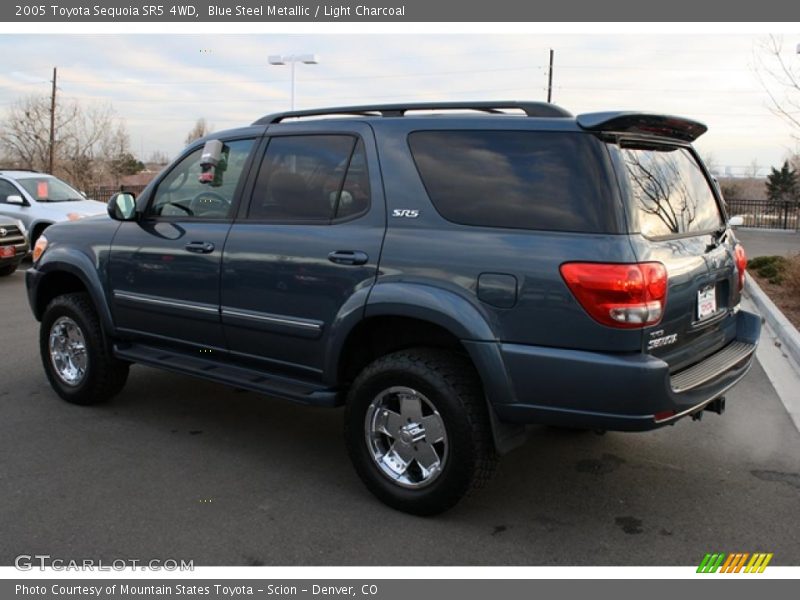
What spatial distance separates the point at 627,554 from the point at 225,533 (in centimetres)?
185

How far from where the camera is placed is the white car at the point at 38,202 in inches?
514

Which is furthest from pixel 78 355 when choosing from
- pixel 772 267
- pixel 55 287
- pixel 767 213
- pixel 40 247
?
pixel 767 213

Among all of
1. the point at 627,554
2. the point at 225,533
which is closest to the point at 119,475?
the point at 225,533

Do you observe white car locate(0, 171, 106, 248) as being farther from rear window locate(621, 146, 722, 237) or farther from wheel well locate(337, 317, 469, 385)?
rear window locate(621, 146, 722, 237)

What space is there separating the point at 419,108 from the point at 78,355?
10.5ft

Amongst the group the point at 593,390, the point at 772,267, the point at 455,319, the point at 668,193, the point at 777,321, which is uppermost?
the point at 668,193

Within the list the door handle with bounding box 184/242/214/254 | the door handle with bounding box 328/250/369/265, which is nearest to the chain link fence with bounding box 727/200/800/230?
the door handle with bounding box 184/242/214/254

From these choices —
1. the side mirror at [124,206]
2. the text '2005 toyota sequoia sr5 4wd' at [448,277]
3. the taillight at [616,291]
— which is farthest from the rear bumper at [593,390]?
the side mirror at [124,206]

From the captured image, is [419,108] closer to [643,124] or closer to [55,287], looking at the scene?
[643,124]

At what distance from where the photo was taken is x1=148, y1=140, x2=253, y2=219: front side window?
4469 mm

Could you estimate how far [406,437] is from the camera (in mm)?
3670

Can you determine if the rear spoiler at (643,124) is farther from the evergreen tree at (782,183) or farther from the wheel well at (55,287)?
the evergreen tree at (782,183)

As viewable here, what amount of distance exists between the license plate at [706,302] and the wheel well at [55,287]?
4.26m

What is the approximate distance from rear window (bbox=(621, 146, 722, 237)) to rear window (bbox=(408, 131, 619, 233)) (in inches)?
7.6
